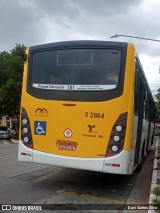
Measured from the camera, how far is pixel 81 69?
27.3 feet

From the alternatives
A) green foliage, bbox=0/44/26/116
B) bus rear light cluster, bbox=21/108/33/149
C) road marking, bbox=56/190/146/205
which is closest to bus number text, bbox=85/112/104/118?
bus rear light cluster, bbox=21/108/33/149

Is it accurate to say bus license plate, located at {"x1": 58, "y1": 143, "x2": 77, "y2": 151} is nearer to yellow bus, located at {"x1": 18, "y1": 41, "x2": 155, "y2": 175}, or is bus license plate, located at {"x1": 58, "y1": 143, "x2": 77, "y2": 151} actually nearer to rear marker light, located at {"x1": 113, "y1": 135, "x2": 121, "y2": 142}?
yellow bus, located at {"x1": 18, "y1": 41, "x2": 155, "y2": 175}

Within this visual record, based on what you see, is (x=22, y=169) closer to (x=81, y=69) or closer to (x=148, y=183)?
(x=148, y=183)

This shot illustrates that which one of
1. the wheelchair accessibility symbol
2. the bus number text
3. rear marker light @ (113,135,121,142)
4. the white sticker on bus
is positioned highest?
the white sticker on bus

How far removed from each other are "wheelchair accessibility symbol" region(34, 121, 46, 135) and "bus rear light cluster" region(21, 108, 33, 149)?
169mm

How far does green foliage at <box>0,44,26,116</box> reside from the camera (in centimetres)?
4075

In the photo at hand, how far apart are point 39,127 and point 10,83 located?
107 feet

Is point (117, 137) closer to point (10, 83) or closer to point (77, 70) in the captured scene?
point (77, 70)

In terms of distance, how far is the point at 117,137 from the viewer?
788cm

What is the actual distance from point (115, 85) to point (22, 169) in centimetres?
498

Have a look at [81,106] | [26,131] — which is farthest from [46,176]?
[81,106]

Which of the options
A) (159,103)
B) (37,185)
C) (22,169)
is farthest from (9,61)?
(37,185)

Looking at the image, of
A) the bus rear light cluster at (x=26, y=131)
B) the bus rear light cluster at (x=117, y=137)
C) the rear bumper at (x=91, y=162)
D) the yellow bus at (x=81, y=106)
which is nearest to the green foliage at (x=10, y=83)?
the bus rear light cluster at (x=26, y=131)

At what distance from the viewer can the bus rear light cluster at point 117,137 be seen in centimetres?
786
